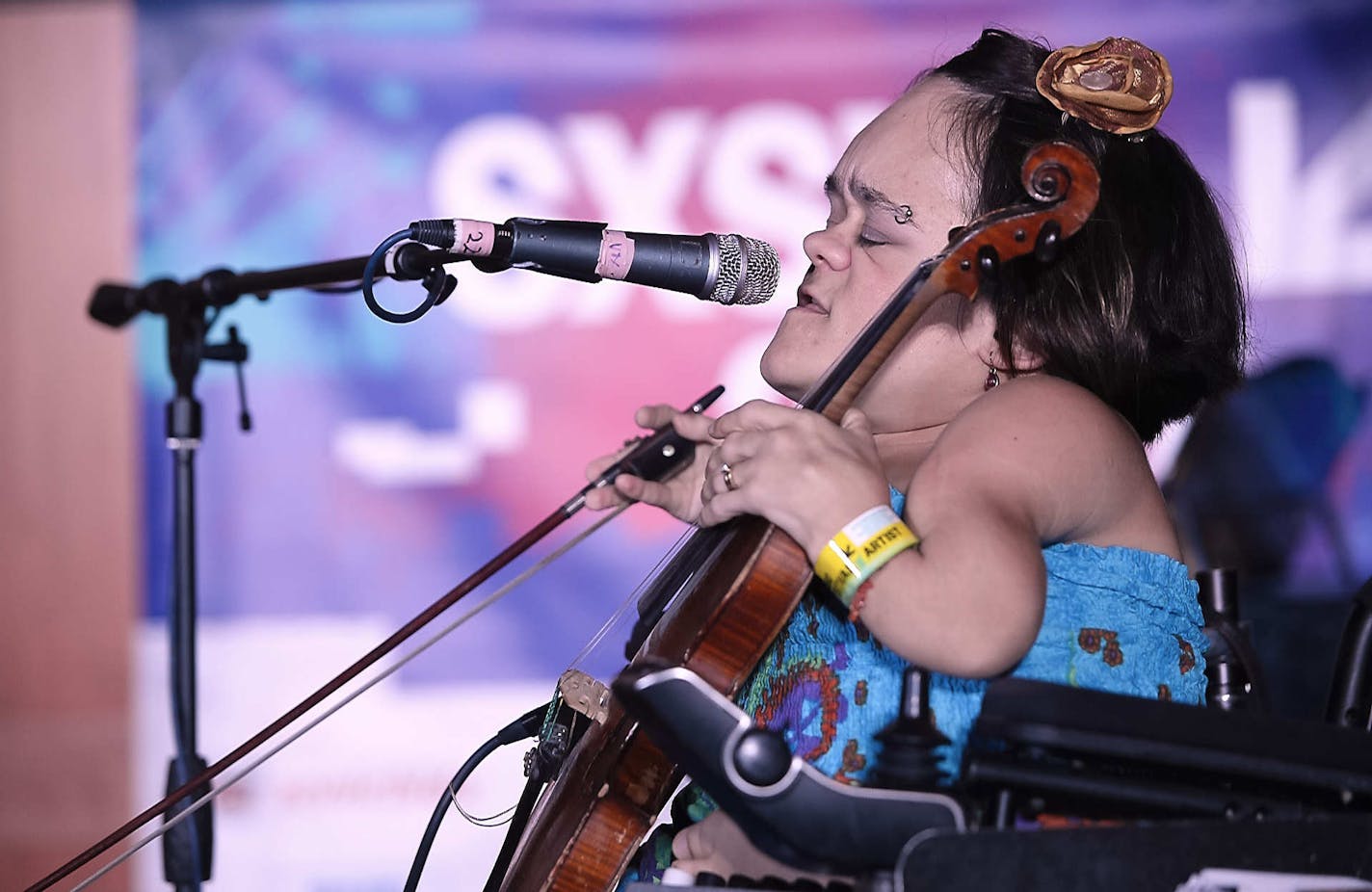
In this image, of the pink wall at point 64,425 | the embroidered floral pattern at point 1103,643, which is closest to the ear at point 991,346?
the embroidered floral pattern at point 1103,643

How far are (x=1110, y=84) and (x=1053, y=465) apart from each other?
1.49ft

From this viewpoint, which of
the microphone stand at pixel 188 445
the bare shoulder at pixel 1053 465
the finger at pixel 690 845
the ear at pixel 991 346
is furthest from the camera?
the microphone stand at pixel 188 445

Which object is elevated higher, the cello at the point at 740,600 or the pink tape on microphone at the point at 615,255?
the pink tape on microphone at the point at 615,255

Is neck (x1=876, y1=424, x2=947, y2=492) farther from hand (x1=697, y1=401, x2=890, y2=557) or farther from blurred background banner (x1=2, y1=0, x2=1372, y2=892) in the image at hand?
blurred background banner (x1=2, y1=0, x2=1372, y2=892)

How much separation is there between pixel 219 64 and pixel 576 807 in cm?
284

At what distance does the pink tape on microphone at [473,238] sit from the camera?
→ 1.41m

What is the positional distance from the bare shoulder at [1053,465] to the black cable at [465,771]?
0.60 meters

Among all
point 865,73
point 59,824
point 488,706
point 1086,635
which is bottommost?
point 59,824

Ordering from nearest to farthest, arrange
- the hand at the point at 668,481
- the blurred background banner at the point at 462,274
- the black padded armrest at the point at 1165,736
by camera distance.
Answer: the black padded armrest at the point at 1165,736 → the hand at the point at 668,481 → the blurred background banner at the point at 462,274

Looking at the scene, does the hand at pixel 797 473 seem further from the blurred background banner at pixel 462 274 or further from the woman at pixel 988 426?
the blurred background banner at pixel 462 274

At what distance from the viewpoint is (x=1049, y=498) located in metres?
1.30

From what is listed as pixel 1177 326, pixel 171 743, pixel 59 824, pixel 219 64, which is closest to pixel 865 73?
pixel 219 64

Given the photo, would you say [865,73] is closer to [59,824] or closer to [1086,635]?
[1086,635]

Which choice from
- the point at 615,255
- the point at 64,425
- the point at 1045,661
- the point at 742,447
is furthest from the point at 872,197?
the point at 64,425
